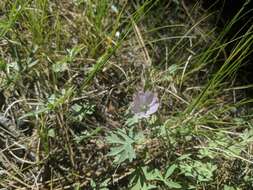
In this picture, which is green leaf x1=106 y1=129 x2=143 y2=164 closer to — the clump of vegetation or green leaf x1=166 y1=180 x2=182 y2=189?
the clump of vegetation

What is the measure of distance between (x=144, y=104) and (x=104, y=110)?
0.18m

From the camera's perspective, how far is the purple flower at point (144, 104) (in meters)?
1.74

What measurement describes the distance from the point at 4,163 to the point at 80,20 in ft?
1.80

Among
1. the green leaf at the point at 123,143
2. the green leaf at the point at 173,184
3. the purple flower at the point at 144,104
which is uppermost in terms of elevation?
the purple flower at the point at 144,104

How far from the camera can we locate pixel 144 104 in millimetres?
1747

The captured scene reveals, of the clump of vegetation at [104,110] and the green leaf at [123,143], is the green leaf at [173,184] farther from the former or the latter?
the green leaf at [123,143]

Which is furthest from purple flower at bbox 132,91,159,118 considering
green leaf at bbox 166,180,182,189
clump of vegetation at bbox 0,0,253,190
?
green leaf at bbox 166,180,182,189

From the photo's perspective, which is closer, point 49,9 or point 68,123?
point 68,123

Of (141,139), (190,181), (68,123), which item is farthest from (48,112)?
(190,181)

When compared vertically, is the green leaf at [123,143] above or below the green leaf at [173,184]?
above

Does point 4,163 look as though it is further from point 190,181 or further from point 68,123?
point 190,181

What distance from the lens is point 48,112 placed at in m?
1.77

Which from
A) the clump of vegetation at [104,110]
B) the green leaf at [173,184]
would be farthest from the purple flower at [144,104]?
the green leaf at [173,184]

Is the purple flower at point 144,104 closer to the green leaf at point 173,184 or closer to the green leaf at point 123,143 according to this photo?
the green leaf at point 123,143
